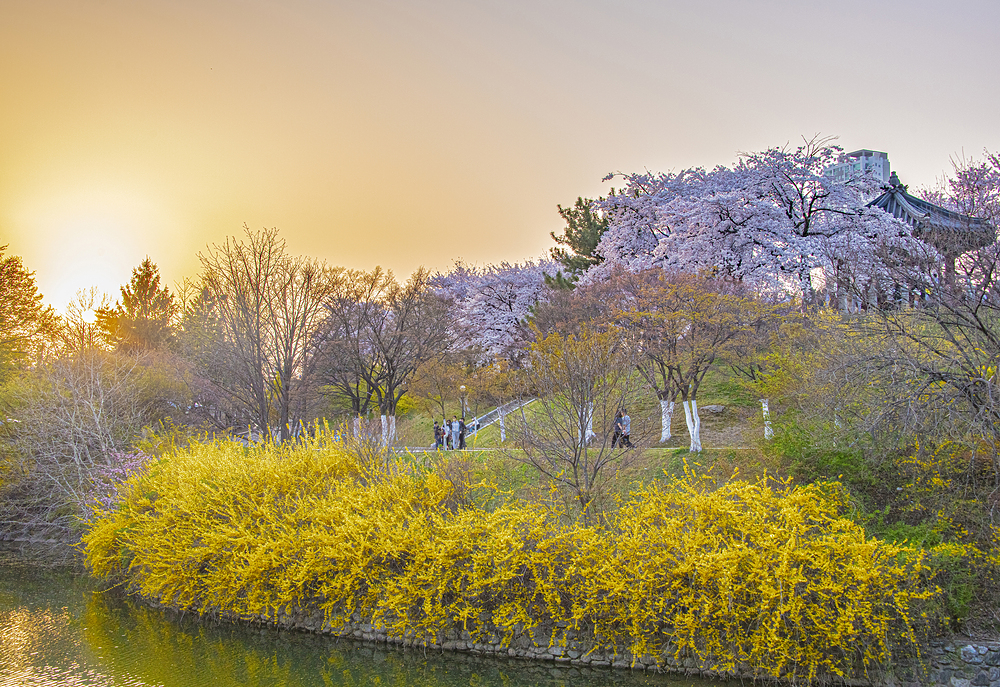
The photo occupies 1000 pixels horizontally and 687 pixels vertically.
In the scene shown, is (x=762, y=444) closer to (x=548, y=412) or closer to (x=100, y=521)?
(x=548, y=412)

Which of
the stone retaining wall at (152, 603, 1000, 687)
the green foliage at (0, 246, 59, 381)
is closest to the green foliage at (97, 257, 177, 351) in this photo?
the green foliage at (0, 246, 59, 381)

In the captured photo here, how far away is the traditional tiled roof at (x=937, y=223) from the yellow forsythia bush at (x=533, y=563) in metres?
5.10

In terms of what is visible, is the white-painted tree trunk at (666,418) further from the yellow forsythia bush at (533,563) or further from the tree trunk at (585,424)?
the tree trunk at (585,424)

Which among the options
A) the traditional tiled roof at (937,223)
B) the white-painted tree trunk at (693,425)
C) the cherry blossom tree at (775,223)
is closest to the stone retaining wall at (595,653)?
the traditional tiled roof at (937,223)

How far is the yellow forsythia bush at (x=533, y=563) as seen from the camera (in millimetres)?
10227

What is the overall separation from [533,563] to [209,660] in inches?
230

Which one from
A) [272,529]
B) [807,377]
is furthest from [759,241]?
[272,529]

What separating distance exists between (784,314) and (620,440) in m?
9.29

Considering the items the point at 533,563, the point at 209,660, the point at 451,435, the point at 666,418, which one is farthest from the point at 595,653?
the point at 451,435

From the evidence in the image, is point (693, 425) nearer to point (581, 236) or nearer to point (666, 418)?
point (666, 418)

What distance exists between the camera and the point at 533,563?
11820mm

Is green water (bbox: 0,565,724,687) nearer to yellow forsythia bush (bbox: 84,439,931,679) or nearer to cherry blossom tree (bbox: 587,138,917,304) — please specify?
A: yellow forsythia bush (bbox: 84,439,931,679)

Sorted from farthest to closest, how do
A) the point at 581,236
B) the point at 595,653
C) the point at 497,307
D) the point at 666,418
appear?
the point at 497,307 → the point at 581,236 → the point at 666,418 → the point at 595,653

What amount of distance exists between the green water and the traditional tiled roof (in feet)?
30.2
